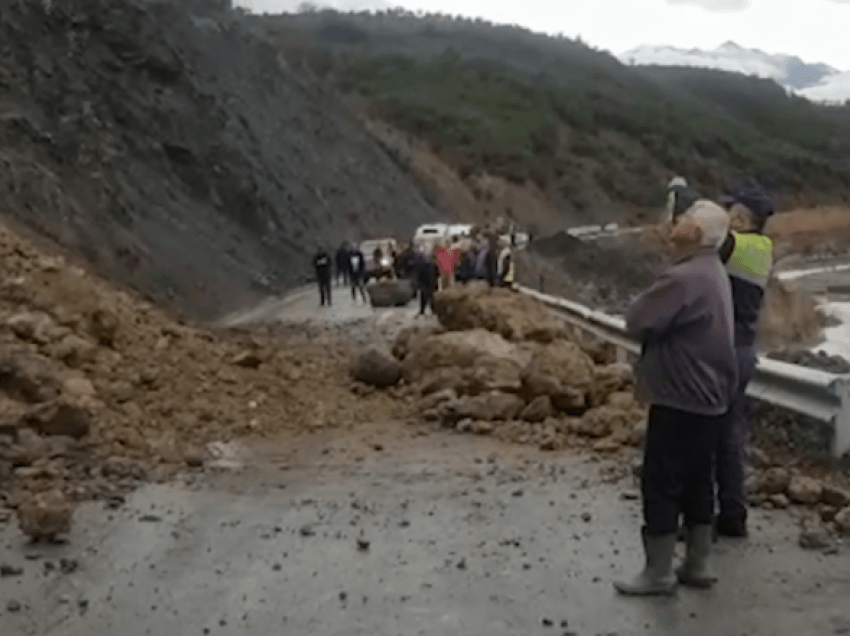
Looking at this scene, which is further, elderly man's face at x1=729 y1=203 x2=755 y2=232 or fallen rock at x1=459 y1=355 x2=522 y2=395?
fallen rock at x1=459 y1=355 x2=522 y2=395

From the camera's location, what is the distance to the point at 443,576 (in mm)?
7129

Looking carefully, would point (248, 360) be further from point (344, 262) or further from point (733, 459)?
point (344, 262)

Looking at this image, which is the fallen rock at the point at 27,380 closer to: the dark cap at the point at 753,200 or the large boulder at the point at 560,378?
the large boulder at the point at 560,378

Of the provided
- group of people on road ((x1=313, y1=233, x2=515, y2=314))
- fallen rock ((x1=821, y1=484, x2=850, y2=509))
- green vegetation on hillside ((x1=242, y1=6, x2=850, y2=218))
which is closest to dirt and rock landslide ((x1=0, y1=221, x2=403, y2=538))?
fallen rock ((x1=821, y1=484, x2=850, y2=509))

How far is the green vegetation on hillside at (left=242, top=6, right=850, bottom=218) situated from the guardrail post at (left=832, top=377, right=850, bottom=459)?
Answer: 58525 mm

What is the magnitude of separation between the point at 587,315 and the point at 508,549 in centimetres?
929

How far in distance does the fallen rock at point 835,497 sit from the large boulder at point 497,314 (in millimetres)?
6229

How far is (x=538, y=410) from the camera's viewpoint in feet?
38.1

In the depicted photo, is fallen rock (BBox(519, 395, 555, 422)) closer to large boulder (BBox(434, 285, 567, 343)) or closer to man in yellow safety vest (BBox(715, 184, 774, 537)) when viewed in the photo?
large boulder (BBox(434, 285, 567, 343))

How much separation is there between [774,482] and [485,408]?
358 cm

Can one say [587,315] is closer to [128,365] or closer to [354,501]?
[128,365]

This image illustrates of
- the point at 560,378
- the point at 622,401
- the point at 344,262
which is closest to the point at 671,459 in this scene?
the point at 622,401

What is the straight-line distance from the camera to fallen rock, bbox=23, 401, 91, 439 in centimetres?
1002

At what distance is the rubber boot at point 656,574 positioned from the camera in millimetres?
6699
